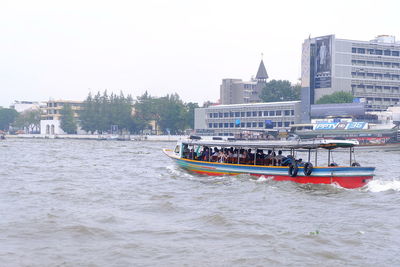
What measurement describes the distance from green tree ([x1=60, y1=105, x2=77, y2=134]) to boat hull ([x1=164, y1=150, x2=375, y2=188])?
360 feet

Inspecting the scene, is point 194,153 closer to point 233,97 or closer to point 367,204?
point 367,204

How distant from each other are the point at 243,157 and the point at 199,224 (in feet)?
40.4

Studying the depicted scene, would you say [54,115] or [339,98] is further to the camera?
[54,115]

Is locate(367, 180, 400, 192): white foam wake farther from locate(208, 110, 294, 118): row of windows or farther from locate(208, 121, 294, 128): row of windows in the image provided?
locate(208, 110, 294, 118): row of windows

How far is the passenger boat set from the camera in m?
23.0

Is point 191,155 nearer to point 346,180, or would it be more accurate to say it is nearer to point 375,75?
point 346,180

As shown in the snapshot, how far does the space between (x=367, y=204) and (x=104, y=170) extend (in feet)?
62.9

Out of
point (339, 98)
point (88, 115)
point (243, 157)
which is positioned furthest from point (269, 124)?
point (243, 157)

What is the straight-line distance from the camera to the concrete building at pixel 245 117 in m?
102

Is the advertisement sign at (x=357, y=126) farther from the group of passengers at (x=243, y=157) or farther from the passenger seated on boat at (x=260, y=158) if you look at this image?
the passenger seated on boat at (x=260, y=158)

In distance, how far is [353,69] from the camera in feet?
329

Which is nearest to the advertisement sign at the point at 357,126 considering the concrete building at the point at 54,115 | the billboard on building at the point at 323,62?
the billboard on building at the point at 323,62

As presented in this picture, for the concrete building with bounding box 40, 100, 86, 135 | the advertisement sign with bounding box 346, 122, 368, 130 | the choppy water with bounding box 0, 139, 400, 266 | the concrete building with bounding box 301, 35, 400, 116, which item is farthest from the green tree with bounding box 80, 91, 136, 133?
the choppy water with bounding box 0, 139, 400, 266

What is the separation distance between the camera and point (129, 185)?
26688mm
